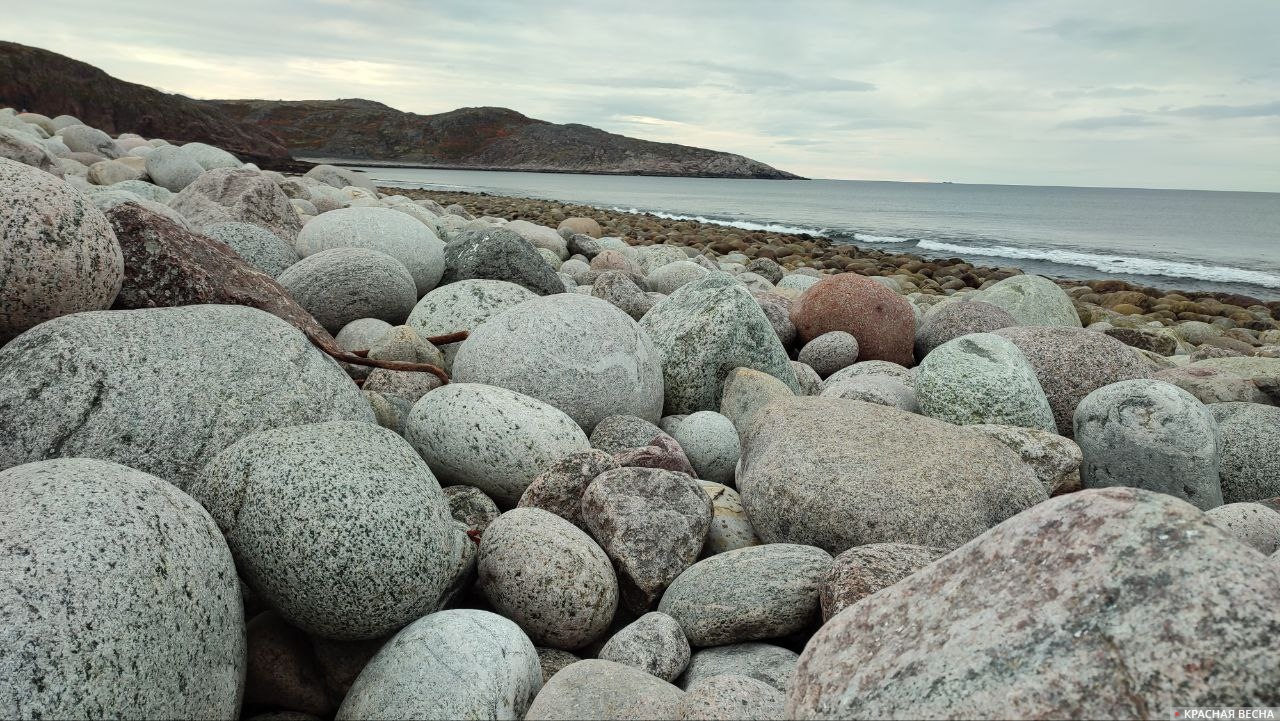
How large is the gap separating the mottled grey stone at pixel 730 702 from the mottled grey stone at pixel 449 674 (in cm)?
59

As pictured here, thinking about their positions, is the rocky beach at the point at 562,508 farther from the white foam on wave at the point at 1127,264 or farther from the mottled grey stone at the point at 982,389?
the white foam on wave at the point at 1127,264

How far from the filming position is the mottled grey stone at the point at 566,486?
3840mm

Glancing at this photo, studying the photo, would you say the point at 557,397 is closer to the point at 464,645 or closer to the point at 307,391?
the point at 307,391

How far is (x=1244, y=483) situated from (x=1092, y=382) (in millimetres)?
1164

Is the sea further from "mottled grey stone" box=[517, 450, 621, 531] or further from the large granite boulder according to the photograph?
"mottled grey stone" box=[517, 450, 621, 531]

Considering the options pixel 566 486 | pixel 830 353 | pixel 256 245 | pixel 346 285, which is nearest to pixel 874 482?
pixel 566 486

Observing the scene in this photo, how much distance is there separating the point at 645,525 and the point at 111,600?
2.05m

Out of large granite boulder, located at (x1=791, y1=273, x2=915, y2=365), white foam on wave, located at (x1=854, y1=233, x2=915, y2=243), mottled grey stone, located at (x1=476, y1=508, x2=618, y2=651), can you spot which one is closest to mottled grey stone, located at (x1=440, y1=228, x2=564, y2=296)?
large granite boulder, located at (x1=791, y1=273, x2=915, y2=365)

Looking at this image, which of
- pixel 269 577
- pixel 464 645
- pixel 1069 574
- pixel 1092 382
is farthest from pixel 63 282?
pixel 1092 382

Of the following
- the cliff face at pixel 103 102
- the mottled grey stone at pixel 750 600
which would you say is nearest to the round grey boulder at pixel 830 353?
the mottled grey stone at pixel 750 600

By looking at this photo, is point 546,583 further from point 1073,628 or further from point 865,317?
point 865,317

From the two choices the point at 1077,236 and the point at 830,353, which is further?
the point at 1077,236

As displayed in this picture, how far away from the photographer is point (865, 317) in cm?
782

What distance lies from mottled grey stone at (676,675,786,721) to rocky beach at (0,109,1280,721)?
14 mm
